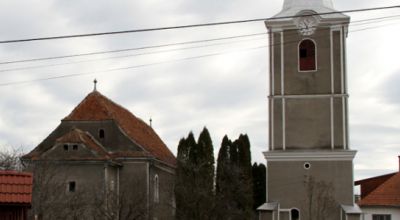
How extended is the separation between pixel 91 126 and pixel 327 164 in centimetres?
1491

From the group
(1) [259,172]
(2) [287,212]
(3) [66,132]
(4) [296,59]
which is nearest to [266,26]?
(4) [296,59]

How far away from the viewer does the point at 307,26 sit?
46969 mm

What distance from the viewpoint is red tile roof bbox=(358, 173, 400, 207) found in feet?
→ 158

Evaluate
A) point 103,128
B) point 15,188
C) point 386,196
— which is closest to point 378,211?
point 386,196

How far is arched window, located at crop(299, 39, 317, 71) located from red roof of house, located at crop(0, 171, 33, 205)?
102 ft

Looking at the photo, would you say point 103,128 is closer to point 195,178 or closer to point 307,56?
point 195,178

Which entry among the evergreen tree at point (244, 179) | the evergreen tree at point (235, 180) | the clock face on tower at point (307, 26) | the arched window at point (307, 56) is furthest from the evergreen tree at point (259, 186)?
the clock face on tower at point (307, 26)

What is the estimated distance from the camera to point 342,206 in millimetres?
44781

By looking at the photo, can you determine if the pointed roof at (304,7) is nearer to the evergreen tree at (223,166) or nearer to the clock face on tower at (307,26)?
the clock face on tower at (307,26)

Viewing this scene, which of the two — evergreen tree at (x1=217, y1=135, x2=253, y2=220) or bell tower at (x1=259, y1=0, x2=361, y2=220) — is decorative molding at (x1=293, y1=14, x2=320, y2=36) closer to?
bell tower at (x1=259, y1=0, x2=361, y2=220)

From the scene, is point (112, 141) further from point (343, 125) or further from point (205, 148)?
point (343, 125)

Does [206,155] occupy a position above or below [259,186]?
above

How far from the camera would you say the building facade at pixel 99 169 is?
39.1 m

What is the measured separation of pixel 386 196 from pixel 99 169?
58.1ft
